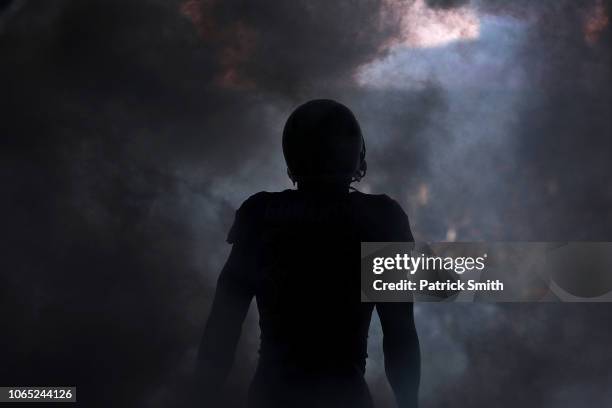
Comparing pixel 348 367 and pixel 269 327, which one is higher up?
pixel 269 327

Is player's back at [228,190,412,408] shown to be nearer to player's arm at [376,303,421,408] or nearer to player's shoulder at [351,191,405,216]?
player's shoulder at [351,191,405,216]

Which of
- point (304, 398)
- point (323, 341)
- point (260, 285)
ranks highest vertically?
point (260, 285)

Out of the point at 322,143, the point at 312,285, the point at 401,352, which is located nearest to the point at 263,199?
the point at 322,143

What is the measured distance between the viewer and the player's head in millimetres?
3422

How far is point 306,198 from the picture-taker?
3.40 m

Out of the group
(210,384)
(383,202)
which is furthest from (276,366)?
(383,202)

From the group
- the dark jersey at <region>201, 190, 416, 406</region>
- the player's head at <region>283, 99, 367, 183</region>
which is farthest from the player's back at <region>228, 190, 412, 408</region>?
the player's head at <region>283, 99, 367, 183</region>

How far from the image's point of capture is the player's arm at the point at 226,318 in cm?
336

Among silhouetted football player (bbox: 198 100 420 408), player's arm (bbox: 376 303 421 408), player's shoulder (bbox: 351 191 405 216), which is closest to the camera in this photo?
silhouetted football player (bbox: 198 100 420 408)

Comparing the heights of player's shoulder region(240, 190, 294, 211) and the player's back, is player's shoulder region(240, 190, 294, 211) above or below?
above

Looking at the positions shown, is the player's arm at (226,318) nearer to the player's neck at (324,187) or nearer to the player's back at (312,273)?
the player's back at (312,273)

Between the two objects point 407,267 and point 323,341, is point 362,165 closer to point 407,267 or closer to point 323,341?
point 407,267

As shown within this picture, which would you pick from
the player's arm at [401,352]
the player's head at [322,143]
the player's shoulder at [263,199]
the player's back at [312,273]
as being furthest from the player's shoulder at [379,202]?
the player's arm at [401,352]

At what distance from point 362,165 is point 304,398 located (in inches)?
53.0
